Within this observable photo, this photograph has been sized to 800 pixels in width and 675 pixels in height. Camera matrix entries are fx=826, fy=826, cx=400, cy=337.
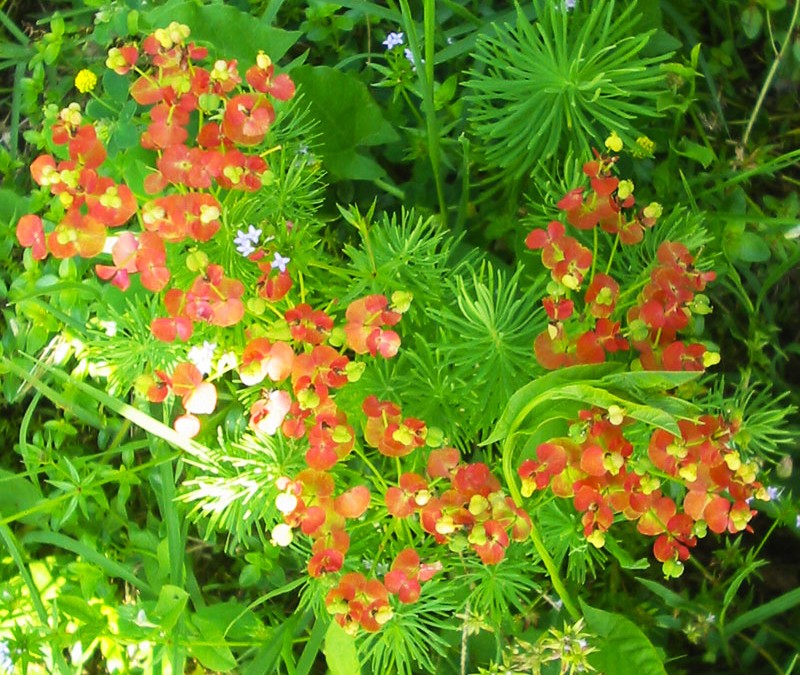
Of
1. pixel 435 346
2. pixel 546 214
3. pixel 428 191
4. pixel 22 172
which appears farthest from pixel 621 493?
pixel 22 172

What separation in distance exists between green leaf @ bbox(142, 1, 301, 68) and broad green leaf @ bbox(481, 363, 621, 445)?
674mm

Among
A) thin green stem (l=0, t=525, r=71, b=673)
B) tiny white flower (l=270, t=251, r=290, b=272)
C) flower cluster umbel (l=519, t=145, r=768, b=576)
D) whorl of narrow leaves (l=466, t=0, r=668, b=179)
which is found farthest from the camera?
thin green stem (l=0, t=525, r=71, b=673)

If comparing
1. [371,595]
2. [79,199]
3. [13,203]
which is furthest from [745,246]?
[13,203]

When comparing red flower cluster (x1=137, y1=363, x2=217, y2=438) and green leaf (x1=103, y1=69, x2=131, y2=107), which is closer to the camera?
red flower cluster (x1=137, y1=363, x2=217, y2=438)

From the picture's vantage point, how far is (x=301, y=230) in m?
1.04

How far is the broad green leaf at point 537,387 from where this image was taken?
818mm

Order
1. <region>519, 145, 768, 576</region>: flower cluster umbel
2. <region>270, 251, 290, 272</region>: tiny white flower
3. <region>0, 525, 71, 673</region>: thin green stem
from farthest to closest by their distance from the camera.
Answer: <region>0, 525, 71, 673</region>: thin green stem < <region>270, 251, 290, 272</region>: tiny white flower < <region>519, 145, 768, 576</region>: flower cluster umbel

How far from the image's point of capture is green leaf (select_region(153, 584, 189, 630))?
110 cm

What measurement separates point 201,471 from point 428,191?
0.56m

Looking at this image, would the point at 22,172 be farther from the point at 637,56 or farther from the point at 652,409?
the point at 652,409

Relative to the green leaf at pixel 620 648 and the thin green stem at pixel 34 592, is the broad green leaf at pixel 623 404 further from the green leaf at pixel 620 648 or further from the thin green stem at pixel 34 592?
the thin green stem at pixel 34 592

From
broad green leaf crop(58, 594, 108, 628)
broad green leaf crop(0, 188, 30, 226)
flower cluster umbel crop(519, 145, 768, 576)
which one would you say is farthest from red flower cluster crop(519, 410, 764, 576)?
broad green leaf crop(0, 188, 30, 226)

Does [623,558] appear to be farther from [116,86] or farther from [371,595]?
[116,86]

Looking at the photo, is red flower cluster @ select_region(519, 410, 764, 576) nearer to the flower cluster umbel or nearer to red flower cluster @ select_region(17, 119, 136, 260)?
the flower cluster umbel
